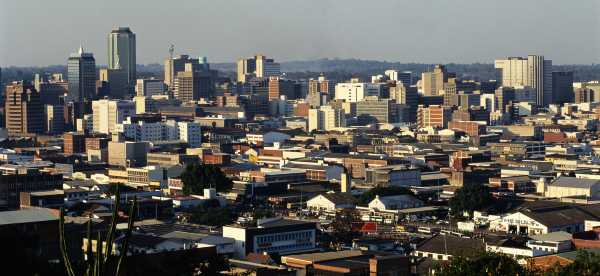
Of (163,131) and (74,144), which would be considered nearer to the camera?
(74,144)

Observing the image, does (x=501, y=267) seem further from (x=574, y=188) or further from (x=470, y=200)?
(x=574, y=188)

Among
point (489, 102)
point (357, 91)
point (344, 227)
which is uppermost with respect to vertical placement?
point (357, 91)


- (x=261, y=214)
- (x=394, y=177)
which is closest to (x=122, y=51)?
(x=394, y=177)

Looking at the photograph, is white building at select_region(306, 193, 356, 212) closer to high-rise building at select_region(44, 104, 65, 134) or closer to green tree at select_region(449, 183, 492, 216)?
green tree at select_region(449, 183, 492, 216)

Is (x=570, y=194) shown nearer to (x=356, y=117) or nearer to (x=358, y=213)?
(x=358, y=213)

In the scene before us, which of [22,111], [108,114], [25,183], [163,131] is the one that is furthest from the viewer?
[108,114]

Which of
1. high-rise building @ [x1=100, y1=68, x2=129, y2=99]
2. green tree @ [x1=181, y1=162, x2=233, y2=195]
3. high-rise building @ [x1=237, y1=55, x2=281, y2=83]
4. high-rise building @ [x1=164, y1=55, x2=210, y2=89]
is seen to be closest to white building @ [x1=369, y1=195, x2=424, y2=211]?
green tree @ [x1=181, y1=162, x2=233, y2=195]
